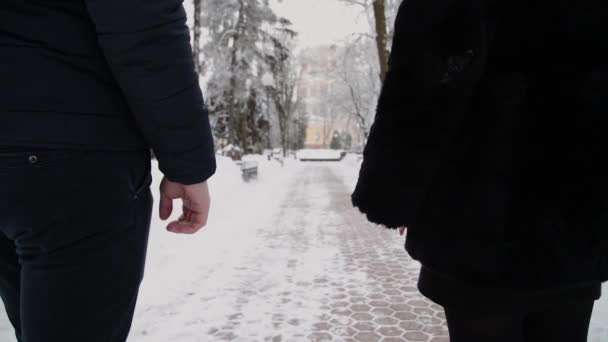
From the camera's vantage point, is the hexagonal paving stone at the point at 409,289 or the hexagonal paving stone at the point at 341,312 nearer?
the hexagonal paving stone at the point at 341,312

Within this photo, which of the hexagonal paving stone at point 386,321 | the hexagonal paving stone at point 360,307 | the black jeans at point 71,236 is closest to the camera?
the black jeans at point 71,236

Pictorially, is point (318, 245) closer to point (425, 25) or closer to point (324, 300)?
point (324, 300)

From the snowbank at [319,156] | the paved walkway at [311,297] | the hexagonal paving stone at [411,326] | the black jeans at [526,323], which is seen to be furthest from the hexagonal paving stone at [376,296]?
the snowbank at [319,156]

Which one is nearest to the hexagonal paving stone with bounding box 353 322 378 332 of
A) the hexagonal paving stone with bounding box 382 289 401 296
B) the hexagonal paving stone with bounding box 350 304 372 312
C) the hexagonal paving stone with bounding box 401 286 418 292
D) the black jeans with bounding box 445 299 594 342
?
the hexagonal paving stone with bounding box 350 304 372 312

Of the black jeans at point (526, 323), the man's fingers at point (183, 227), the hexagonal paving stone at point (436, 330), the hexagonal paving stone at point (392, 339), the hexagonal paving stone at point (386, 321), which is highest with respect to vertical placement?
the man's fingers at point (183, 227)

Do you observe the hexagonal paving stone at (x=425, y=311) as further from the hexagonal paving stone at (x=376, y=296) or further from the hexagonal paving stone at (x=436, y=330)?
the hexagonal paving stone at (x=376, y=296)

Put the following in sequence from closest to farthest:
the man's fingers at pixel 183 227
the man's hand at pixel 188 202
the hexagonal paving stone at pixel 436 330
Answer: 1. the man's hand at pixel 188 202
2. the man's fingers at pixel 183 227
3. the hexagonal paving stone at pixel 436 330

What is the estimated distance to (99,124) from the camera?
1.10 m

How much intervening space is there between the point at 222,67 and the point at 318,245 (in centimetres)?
1823

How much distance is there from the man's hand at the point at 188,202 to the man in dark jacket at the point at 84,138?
10 centimetres

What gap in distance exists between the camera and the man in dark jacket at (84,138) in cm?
102

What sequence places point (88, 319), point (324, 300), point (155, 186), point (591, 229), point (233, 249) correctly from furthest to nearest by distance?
1. point (155, 186)
2. point (233, 249)
3. point (324, 300)
4. point (591, 229)
5. point (88, 319)

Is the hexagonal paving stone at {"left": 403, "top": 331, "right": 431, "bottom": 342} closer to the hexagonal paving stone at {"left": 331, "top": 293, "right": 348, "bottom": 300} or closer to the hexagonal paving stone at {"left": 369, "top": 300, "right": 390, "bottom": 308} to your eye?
the hexagonal paving stone at {"left": 369, "top": 300, "right": 390, "bottom": 308}

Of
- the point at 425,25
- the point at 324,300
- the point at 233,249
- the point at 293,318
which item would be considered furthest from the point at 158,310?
the point at 425,25
